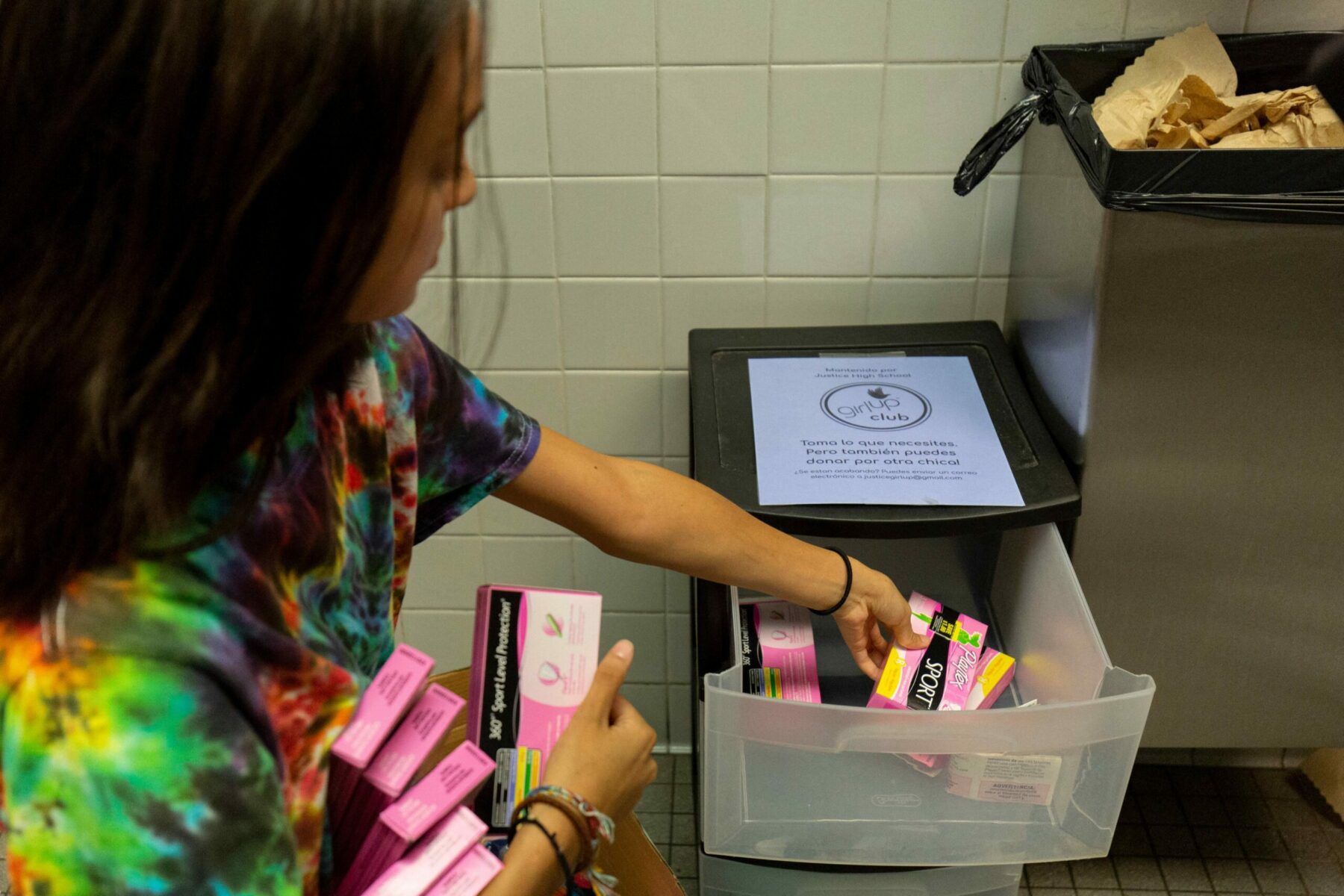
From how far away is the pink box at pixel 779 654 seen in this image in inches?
40.8

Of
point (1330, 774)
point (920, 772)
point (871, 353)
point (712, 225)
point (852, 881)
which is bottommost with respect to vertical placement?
point (1330, 774)

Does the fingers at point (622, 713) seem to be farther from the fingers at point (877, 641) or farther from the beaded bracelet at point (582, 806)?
the fingers at point (877, 641)

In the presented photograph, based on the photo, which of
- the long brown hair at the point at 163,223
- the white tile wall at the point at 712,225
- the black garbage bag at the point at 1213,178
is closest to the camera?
the long brown hair at the point at 163,223

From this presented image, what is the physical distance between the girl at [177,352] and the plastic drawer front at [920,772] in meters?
0.41

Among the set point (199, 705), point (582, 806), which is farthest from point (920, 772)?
point (199, 705)

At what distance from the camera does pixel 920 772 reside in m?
0.95

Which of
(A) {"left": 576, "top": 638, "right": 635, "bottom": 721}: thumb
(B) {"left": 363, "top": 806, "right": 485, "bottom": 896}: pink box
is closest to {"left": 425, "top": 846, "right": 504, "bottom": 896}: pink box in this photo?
(B) {"left": 363, "top": 806, "right": 485, "bottom": 896}: pink box

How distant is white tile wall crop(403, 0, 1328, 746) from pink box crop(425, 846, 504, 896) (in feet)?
2.31

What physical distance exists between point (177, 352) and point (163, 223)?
2.5 inches

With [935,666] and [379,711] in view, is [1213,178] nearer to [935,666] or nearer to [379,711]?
[935,666]

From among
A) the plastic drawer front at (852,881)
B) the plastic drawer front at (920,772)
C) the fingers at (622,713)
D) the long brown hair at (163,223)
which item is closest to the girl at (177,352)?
the long brown hair at (163,223)

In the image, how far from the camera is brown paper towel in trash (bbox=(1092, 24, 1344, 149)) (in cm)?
99

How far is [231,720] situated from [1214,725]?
41.5 inches

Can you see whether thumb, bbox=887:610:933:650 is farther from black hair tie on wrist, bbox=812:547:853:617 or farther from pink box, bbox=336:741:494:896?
pink box, bbox=336:741:494:896
